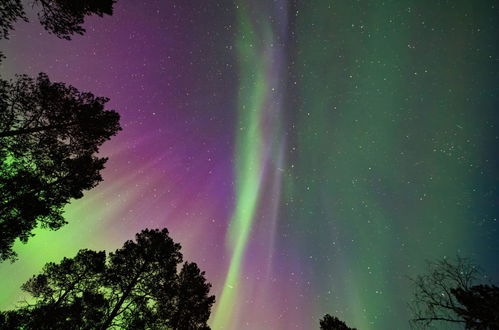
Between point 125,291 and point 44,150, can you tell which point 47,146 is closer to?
point 44,150

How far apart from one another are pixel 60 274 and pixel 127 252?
18.4 ft

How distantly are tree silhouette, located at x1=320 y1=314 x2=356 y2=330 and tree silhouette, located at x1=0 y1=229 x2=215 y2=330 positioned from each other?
31.2 ft

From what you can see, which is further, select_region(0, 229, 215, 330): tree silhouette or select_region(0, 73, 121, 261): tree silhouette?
select_region(0, 229, 215, 330): tree silhouette

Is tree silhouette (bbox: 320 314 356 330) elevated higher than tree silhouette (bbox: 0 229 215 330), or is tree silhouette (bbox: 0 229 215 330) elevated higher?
tree silhouette (bbox: 320 314 356 330)

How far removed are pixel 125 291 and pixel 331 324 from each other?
1522 centimetres

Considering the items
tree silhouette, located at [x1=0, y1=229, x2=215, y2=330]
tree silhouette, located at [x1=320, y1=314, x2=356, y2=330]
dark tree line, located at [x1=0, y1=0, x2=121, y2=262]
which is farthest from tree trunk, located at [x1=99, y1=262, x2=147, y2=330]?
tree silhouette, located at [x1=320, y1=314, x2=356, y2=330]

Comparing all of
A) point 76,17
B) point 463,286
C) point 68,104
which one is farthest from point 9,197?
point 463,286

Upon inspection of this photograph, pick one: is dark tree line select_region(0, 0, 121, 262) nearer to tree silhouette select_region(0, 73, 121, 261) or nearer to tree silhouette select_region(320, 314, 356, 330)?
tree silhouette select_region(0, 73, 121, 261)

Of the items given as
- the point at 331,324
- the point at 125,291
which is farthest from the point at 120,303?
the point at 331,324

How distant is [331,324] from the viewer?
1658 cm

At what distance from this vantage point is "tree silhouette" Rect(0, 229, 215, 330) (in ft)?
36.0

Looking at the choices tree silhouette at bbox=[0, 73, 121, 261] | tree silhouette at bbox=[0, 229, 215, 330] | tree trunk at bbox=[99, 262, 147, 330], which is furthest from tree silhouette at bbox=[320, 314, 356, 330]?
tree silhouette at bbox=[0, 73, 121, 261]

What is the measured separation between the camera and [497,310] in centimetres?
911

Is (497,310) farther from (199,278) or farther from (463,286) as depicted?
(199,278)
